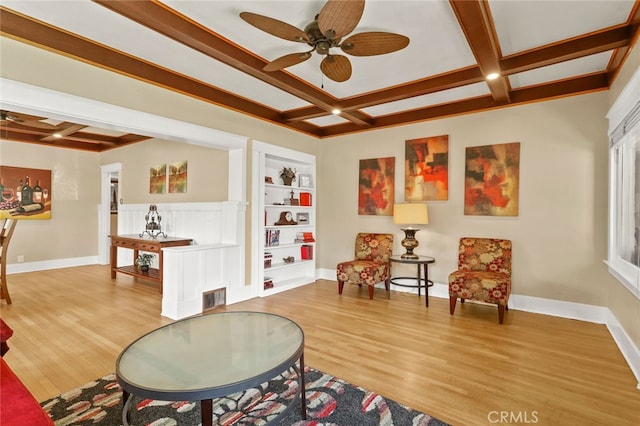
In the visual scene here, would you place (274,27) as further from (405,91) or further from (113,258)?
(113,258)

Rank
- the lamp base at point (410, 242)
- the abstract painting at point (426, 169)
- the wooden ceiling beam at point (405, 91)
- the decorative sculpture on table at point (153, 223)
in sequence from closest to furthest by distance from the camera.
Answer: the wooden ceiling beam at point (405, 91)
the lamp base at point (410, 242)
the abstract painting at point (426, 169)
the decorative sculpture on table at point (153, 223)

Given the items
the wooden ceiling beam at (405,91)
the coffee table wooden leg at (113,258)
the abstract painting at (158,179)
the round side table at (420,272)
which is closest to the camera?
the wooden ceiling beam at (405,91)

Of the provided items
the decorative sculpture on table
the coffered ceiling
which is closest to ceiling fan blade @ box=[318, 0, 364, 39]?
the coffered ceiling

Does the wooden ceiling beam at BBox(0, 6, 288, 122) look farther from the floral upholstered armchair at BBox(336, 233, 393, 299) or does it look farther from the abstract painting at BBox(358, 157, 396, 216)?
the floral upholstered armchair at BBox(336, 233, 393, 299)

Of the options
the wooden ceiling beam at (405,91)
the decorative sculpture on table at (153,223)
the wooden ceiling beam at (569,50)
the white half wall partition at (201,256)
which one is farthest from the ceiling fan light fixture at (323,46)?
the decorative sculpture on table at (153,223)

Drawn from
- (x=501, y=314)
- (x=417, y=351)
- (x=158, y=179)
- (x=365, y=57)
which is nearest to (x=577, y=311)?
(x=501, y=314)

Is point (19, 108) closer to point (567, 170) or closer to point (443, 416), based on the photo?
point (443, 416)

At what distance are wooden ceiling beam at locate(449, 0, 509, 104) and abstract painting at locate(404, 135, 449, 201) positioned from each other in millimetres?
1374

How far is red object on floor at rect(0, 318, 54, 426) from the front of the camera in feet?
3.65

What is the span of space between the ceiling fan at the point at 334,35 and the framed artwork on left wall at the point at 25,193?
6.27 meters

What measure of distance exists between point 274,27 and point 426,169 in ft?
10.4

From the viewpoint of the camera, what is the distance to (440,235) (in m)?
4.51

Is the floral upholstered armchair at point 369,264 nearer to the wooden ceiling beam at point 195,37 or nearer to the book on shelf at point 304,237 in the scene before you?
the book on shelf at point 304,237

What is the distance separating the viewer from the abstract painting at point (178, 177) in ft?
17.3
